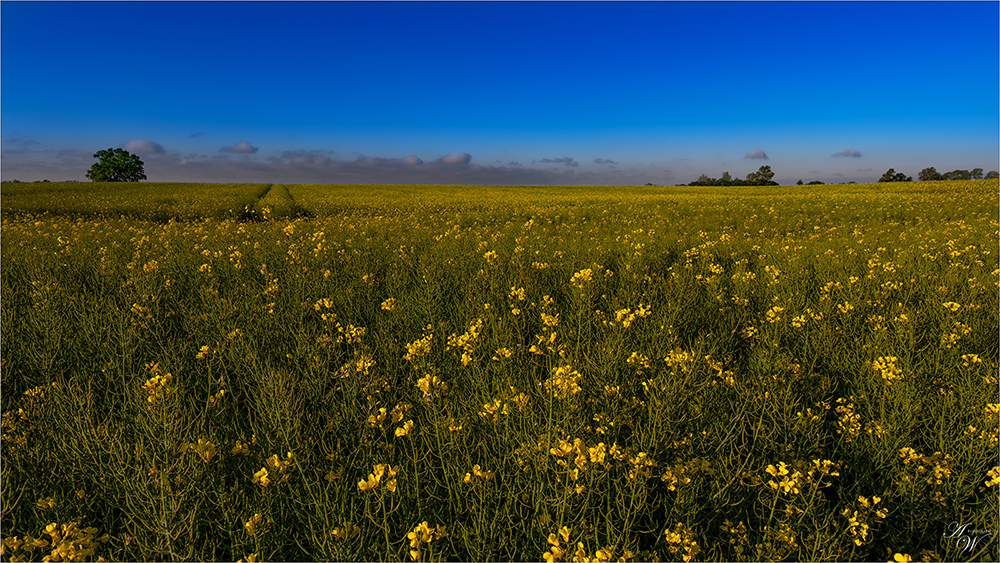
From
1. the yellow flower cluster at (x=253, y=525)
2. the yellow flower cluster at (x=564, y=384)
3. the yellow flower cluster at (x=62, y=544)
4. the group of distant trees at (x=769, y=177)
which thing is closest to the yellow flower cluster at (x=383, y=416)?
the yellow flower cluster at (x=253, y=525)

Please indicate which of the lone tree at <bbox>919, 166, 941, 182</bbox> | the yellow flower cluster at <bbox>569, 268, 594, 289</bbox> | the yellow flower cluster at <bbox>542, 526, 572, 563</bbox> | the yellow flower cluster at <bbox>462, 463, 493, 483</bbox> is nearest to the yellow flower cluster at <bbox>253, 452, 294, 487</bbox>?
the yellow flower cluster at <bbox>462, 463, 493, 483</bbox>

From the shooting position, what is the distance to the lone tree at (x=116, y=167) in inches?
2739

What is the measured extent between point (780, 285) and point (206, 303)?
6.12m

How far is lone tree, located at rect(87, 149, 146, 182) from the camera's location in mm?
69562

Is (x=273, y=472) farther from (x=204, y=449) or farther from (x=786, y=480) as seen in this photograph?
(x=786, y=480)

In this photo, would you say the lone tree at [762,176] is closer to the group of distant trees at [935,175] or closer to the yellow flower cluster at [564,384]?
the group of distant trees at [935,175]

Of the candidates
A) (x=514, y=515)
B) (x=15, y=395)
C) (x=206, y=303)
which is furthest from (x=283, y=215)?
(x=514, y=515)

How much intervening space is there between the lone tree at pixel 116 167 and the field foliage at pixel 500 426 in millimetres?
92532

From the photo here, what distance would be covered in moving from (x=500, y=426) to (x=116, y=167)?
99.3m

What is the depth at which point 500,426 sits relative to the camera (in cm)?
194

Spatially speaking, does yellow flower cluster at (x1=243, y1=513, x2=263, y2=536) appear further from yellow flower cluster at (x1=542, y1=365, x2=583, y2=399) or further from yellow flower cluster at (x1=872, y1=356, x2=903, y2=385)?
yellow flower cluster at (x1=872, y1=356, x2=903, y2=385)

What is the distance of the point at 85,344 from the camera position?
3.14 meters

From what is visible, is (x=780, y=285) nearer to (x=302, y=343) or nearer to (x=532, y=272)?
(x=532, y=272)

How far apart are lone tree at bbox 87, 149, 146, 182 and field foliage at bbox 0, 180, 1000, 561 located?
92532 millimetres
